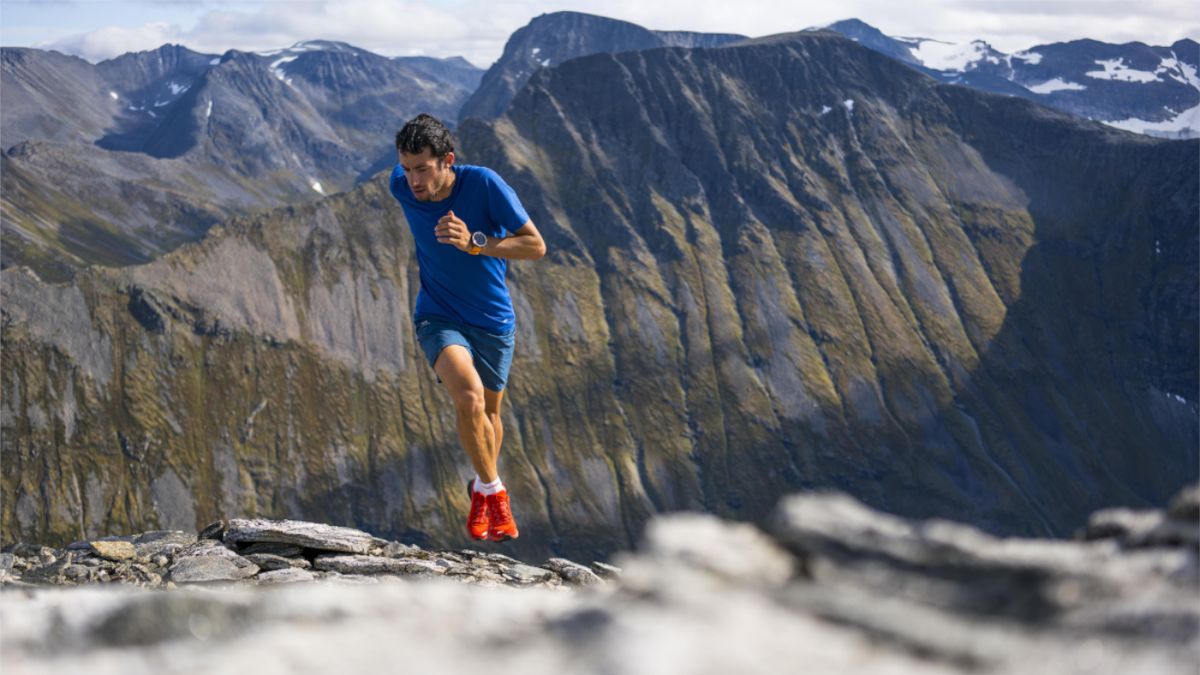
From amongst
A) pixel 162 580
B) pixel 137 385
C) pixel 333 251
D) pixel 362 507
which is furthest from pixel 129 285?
pixel 162 580

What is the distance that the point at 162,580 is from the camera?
42.5 ft

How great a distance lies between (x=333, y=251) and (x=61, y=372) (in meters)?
58.3

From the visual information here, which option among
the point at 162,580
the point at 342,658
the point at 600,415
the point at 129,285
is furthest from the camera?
the point at 600,415

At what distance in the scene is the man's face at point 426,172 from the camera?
1180cm

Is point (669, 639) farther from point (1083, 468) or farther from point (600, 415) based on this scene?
point (1083, 468)

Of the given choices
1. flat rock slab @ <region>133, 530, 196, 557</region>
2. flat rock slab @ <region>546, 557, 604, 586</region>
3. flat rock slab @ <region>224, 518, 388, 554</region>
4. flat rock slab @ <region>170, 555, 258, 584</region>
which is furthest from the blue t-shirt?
flat rock slab @ <region>133, 530, 196, 557</region>

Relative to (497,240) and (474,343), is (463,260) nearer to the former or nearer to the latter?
(497,240)

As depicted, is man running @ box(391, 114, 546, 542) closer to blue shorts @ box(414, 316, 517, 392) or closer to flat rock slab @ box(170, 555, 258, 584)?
blue shorts @ box(414, 316, 517, 392)

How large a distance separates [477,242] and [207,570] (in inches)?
247

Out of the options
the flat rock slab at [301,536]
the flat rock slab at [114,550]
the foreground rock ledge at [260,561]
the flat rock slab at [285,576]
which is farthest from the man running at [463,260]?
the flat rock slab at [114,550]

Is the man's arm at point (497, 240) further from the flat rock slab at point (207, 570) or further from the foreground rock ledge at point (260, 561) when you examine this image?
the flat rock slab at point (207, 570)

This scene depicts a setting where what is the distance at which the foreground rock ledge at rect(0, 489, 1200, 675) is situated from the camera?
3156 mm

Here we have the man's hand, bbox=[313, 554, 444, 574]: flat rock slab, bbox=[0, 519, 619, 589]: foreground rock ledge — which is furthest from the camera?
bbox=[313, 554, 444, 574]: flat rock slab

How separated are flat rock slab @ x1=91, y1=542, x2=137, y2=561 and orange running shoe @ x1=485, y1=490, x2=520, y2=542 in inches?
232
